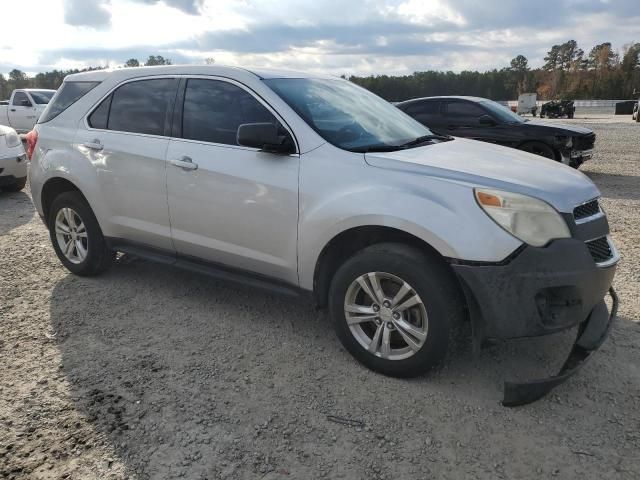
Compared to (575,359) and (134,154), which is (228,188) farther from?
(575,359)

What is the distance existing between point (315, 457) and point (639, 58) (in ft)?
303

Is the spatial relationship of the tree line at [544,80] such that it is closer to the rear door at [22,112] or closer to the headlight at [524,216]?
the rear door at [22,112]

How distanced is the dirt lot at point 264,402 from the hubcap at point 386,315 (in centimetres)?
21

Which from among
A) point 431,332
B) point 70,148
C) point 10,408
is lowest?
point 10,408

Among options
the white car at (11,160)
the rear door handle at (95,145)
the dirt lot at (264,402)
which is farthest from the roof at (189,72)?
the white car at (11,160)

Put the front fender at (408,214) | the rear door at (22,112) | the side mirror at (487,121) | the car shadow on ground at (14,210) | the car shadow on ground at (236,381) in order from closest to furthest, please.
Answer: the car shadow on ground at (236,381)
the front fender at (408,214)
the car shadow on ground at (14,210)
the side mirror at (487,121)
the rear door at (22,112)

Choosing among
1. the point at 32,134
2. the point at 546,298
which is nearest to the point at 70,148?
the point at 32,134

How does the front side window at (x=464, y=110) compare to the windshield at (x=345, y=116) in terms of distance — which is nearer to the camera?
the windshield at (x=345, y=116)

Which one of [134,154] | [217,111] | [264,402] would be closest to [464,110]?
[217,111]

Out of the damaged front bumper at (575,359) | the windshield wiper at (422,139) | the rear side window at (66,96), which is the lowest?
the damaged front bumper at (575,359)

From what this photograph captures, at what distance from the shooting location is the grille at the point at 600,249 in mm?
2861

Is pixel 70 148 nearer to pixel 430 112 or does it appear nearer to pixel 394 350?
pixel 394 350

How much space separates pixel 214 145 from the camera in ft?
12.1

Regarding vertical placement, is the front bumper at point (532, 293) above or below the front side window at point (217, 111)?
below
